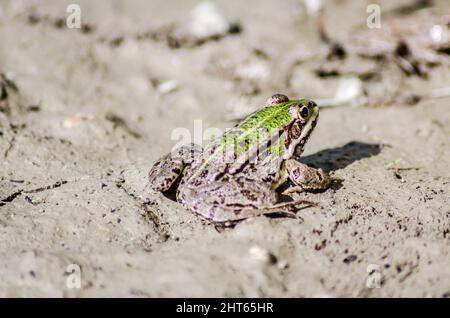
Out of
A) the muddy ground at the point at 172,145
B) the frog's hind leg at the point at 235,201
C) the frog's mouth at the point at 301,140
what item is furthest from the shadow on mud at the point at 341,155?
the frog's hind leg at the point at 235,201

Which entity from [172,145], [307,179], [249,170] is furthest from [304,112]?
[172,145]

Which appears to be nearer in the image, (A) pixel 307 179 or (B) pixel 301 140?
(A) pixel 307 179

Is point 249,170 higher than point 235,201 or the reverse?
higher

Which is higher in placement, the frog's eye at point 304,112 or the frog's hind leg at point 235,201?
the frog's eye at point 304,112

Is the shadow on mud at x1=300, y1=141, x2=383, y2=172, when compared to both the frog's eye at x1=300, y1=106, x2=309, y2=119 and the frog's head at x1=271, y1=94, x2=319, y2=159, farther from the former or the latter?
the frog's eye at x1=300, y1=106, x2=309, y2=119

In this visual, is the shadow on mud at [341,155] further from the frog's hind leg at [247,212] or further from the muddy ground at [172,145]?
the frog's hind leg at [247,212]

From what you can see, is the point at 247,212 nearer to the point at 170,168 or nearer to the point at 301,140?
the point at 170,168
